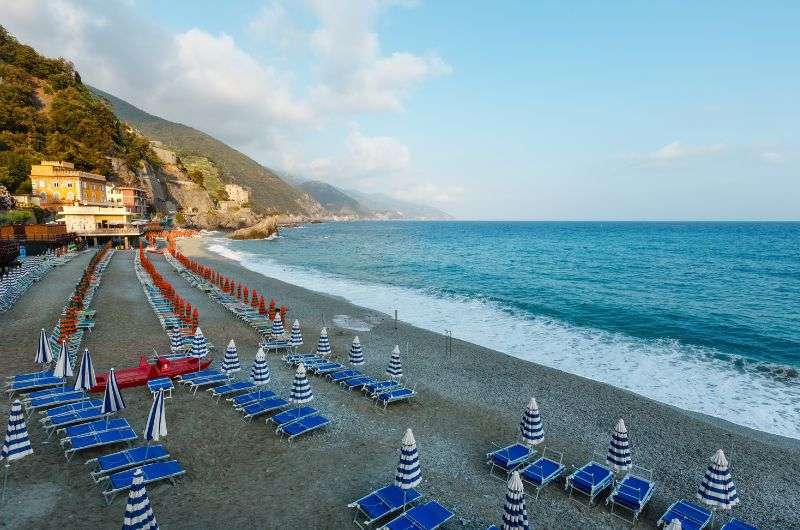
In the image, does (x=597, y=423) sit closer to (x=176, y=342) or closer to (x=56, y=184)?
(x=176, y=342)

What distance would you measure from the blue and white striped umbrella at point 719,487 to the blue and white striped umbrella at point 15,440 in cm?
1350

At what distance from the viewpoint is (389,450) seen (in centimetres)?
1045

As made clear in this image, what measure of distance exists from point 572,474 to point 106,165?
90106 mm

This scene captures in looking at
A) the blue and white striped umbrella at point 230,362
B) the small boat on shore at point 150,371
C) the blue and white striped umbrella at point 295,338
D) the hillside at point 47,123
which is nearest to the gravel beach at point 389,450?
the small boat on shore at point 150,371

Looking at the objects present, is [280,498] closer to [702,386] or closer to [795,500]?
[795,500]

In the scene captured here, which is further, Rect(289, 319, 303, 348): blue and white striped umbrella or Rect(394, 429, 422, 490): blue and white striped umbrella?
Rect(289, 319, 303, 348): blue and white striped umbrella

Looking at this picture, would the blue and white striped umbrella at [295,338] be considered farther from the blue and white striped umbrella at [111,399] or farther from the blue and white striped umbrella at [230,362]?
the blue and white striped umbrella at [111,399]

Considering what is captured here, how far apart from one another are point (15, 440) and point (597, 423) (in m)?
14.3

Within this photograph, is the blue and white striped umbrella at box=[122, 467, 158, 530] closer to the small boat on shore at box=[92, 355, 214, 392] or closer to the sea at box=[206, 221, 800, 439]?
the small boat on shore at box=[92, 355, 214, 392]

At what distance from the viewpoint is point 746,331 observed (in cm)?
2419

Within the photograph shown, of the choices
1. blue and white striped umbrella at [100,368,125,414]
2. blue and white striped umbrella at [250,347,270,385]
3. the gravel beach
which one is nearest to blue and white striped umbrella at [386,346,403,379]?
the gravel beach

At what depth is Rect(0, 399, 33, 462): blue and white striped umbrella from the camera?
8.46 metres

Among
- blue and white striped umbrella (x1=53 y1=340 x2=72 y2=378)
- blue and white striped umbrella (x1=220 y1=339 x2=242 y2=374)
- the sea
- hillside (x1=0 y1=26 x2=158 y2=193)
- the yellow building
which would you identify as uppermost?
hillside (x1=0 y1=26 x2=158 y2=193)

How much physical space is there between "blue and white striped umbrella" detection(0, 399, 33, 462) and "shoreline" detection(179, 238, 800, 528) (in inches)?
377
